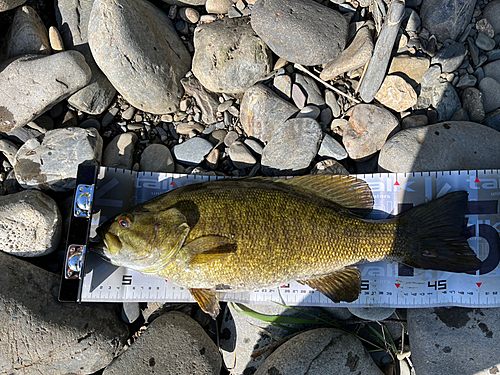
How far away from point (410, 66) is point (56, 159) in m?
4.47

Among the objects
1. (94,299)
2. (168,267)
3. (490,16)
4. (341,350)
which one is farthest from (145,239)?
(490,16)

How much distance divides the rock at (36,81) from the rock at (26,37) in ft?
0.77

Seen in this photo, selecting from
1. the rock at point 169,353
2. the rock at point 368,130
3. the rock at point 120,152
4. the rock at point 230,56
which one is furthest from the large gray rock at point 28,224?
the rock at point 368,130

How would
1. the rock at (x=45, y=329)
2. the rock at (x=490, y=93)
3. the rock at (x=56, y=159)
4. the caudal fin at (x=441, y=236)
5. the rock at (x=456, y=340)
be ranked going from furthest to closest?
Result: the rock at (x=490, y=93) < the rock at (x=56, y=159) < the rock at (x=456, y=340) < the rock at (x=45, y=329) < the caudal fin at (x=441, y=236)

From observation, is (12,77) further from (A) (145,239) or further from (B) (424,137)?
(B) (424,137)

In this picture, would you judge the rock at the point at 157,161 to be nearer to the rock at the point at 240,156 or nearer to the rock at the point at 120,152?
the rock at the point at 120,152

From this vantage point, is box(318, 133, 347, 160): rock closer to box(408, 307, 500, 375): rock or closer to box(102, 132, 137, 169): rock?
box(408, 307, 500, 375): rock

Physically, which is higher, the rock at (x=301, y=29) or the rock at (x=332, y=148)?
the rock at (x=301, y=29)

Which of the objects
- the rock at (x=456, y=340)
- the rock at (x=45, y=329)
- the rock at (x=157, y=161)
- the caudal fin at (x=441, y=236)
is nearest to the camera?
the caudal fin at (x=441, y=236)

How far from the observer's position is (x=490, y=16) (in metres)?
4.28

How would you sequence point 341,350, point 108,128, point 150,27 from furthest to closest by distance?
point 108,128
point 150,27
point 341,350

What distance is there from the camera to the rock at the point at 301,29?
395cm

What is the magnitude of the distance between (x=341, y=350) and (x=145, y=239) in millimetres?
2531

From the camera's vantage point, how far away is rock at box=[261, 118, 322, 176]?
404 cm
